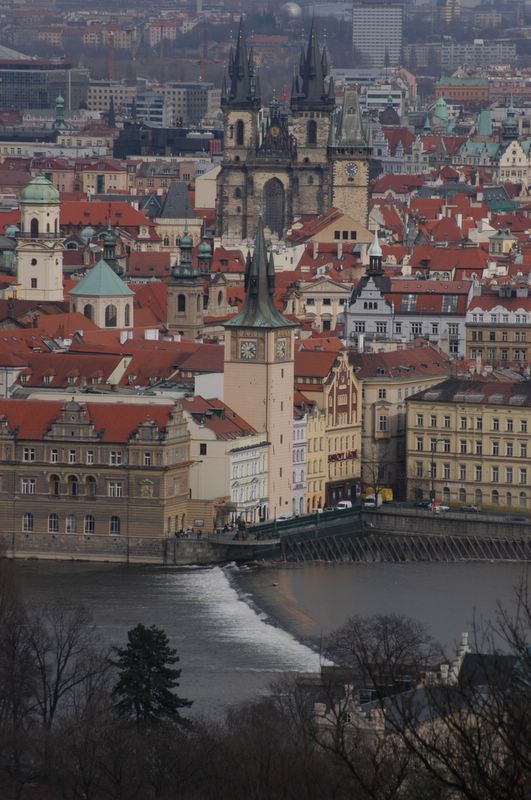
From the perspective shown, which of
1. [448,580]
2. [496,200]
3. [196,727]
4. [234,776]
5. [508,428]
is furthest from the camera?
[496,200]

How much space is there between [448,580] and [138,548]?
528 centimetres

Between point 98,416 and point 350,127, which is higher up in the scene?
point 350,127

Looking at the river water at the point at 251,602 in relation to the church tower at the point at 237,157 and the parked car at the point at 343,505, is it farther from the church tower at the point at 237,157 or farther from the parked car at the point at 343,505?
the church tower at the point at 237,157

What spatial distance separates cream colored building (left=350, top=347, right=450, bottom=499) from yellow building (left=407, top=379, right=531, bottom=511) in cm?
85

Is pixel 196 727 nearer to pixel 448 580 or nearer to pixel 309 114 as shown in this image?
pixel 448 580

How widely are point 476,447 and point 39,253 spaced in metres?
20.2

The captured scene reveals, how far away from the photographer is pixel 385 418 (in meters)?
63.8

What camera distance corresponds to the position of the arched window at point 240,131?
11044cm

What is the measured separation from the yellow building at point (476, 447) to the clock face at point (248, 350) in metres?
4.37

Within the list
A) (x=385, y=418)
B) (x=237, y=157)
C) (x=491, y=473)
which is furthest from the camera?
(x=237, y=157)

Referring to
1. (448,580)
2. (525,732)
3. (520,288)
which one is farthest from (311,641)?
(520,288)

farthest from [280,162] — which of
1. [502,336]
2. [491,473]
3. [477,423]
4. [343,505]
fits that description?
[343,505]

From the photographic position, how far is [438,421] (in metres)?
62.3

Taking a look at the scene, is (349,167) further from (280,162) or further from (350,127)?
(280,162)
